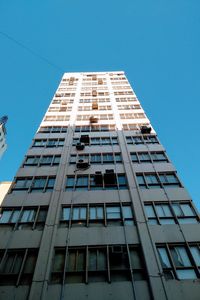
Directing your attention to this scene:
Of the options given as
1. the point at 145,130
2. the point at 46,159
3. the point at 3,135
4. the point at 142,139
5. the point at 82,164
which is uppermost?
the point at 3,135

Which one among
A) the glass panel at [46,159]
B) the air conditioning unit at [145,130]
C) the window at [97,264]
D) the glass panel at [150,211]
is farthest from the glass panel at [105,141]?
the window at [97,264]

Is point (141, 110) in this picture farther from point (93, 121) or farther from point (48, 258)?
point (48, 258)

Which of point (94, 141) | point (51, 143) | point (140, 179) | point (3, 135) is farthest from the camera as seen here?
point (3, 135)

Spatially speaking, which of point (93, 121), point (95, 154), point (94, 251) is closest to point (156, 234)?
point (94, 251)

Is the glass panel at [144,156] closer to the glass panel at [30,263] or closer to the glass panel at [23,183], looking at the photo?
Result: the glass panel at [23,183]

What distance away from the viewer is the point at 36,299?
7434mm

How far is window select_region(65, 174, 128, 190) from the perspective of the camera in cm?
1337

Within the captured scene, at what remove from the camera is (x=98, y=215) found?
11375 mm

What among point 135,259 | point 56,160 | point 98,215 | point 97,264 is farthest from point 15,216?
point 135,259

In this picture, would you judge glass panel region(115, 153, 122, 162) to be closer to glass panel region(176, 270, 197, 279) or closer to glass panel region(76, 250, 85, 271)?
glass panel region(76, 250, 85, 271)

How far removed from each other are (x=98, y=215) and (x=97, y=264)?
273 cm

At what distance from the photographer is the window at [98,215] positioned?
10969 millimetres

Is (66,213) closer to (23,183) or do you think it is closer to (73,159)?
(23,183)

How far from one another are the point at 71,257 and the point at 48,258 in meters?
1.07
